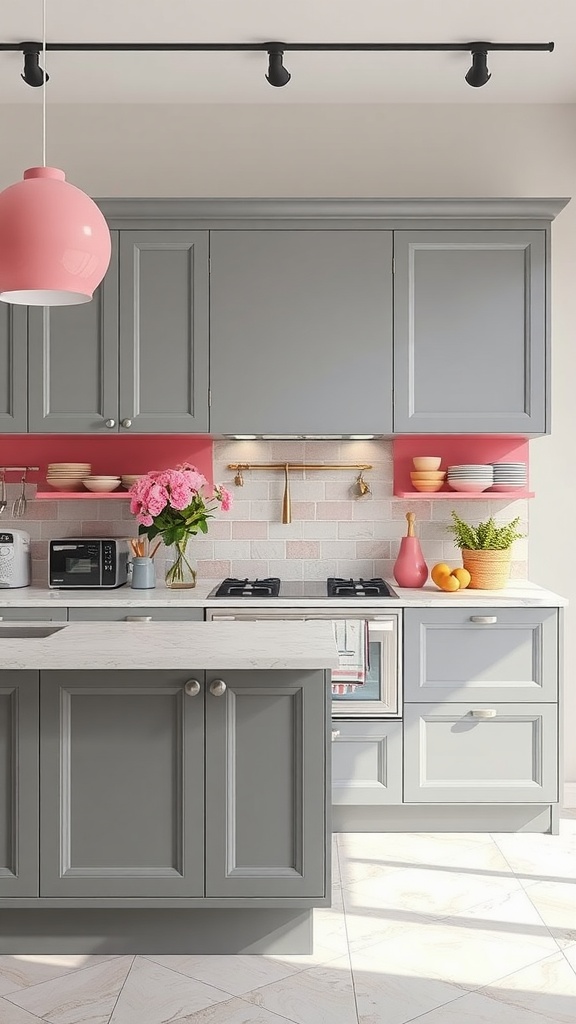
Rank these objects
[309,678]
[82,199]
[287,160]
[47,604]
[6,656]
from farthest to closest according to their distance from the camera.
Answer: [287,160], [47,604], [309,678], [6,656], [82,199]

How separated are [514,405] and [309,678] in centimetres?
184

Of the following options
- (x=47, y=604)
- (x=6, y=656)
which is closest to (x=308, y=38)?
(x=47, y=604)

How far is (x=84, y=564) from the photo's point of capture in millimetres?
3805

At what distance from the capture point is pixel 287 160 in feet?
13.5

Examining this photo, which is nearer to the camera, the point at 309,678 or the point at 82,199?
the point at 82,199

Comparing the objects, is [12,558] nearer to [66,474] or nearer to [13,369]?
[66,474]

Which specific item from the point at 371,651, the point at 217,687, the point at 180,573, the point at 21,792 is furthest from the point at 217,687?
the point at 180,573

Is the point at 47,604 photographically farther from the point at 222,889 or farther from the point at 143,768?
the point at 222,889

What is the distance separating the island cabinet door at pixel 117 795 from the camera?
7.77 ft

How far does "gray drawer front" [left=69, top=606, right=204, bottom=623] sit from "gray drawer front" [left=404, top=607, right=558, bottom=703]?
0.85 metres

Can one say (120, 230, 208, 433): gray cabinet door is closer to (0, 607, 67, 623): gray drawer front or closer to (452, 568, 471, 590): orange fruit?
(0, 607, 67, 623): gray drawer front

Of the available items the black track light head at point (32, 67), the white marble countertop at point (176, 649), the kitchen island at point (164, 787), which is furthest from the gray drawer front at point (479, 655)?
the black track light head at point (32, 67)

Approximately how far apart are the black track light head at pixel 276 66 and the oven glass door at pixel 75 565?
2025 mm

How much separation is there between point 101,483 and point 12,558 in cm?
50
